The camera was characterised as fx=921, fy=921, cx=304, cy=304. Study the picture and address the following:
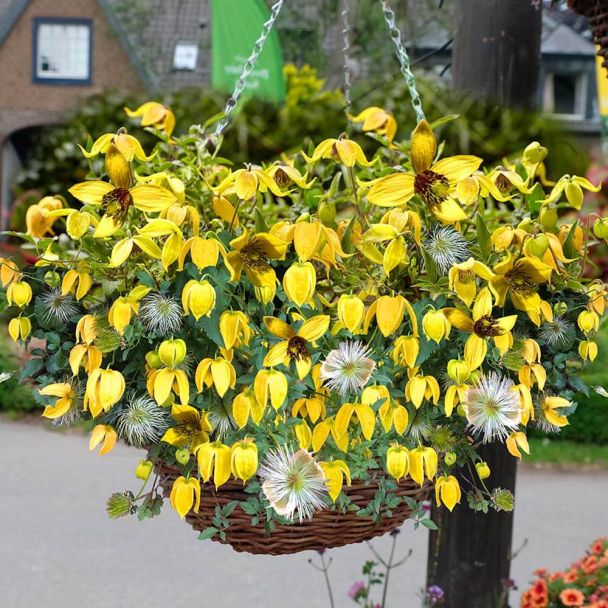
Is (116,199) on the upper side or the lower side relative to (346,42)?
lower

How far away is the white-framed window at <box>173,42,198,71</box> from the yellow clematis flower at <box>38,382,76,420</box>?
18.7m

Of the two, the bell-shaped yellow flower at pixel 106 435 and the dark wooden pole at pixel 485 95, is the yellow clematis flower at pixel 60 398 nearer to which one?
the bell-shaped yellow flower at pixel 106 435

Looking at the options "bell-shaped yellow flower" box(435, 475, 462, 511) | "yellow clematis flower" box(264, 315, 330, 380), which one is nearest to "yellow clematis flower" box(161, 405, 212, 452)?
"yellow clematis flower" box(264, 315, 330, 380)

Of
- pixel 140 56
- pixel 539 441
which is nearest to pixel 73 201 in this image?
pixel 539 441

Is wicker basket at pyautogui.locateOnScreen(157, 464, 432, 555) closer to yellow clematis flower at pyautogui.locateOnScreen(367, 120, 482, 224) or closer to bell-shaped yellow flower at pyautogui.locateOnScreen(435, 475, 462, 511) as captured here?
bell-shaped yellow flower at pyautogui.locateOnScreen(435, 475, 462, 511)

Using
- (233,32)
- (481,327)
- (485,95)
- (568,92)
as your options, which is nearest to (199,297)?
(481,327)

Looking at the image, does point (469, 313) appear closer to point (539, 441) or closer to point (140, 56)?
point (539, 441)

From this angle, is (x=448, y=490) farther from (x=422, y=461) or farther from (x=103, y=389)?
(x=103, y=389)

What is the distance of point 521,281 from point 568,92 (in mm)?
23848

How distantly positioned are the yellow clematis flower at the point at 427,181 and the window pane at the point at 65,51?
17713mm

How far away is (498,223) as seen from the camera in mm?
1890

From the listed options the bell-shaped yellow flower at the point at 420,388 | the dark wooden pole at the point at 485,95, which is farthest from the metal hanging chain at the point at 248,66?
the dark wooden pole at the point at 485,95

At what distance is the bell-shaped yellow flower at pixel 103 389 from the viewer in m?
1.33

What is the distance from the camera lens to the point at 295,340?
1.31 m
